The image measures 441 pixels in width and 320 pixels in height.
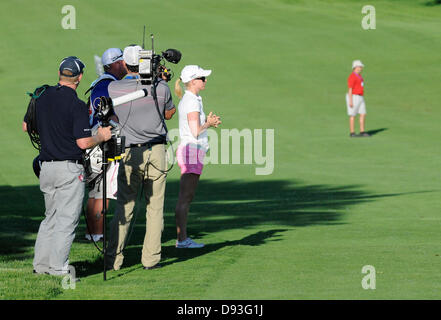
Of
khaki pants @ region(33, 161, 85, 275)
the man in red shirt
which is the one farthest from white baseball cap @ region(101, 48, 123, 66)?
the man in red shirt

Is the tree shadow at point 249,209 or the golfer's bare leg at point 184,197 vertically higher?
the golfer's bare leg at point 184,197

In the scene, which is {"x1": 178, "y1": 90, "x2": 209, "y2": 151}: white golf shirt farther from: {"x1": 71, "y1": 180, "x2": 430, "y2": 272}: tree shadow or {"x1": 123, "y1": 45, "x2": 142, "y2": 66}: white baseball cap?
{"x1": 71, "y1": 180, "x2": 430, "y2": 272}: tree shadow

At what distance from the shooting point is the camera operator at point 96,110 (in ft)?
33.3

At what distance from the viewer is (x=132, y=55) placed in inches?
387

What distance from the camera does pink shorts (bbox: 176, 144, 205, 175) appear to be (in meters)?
10.9

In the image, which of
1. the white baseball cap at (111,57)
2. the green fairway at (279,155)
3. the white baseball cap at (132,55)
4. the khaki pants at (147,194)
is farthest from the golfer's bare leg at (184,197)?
the white baseball cap at (132,55)

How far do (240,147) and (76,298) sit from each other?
55.3ft

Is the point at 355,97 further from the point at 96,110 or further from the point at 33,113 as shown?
the point at 33,113

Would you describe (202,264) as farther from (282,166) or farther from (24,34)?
(24,34)

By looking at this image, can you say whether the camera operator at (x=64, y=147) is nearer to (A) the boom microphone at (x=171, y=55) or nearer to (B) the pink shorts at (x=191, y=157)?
Result: (A) the boom microphone at (x=171, y=55)

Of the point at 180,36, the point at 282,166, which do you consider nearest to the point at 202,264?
the point at 282,166

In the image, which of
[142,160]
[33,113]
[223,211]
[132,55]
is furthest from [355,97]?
[33,113]

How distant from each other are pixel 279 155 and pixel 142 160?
45.1ft
